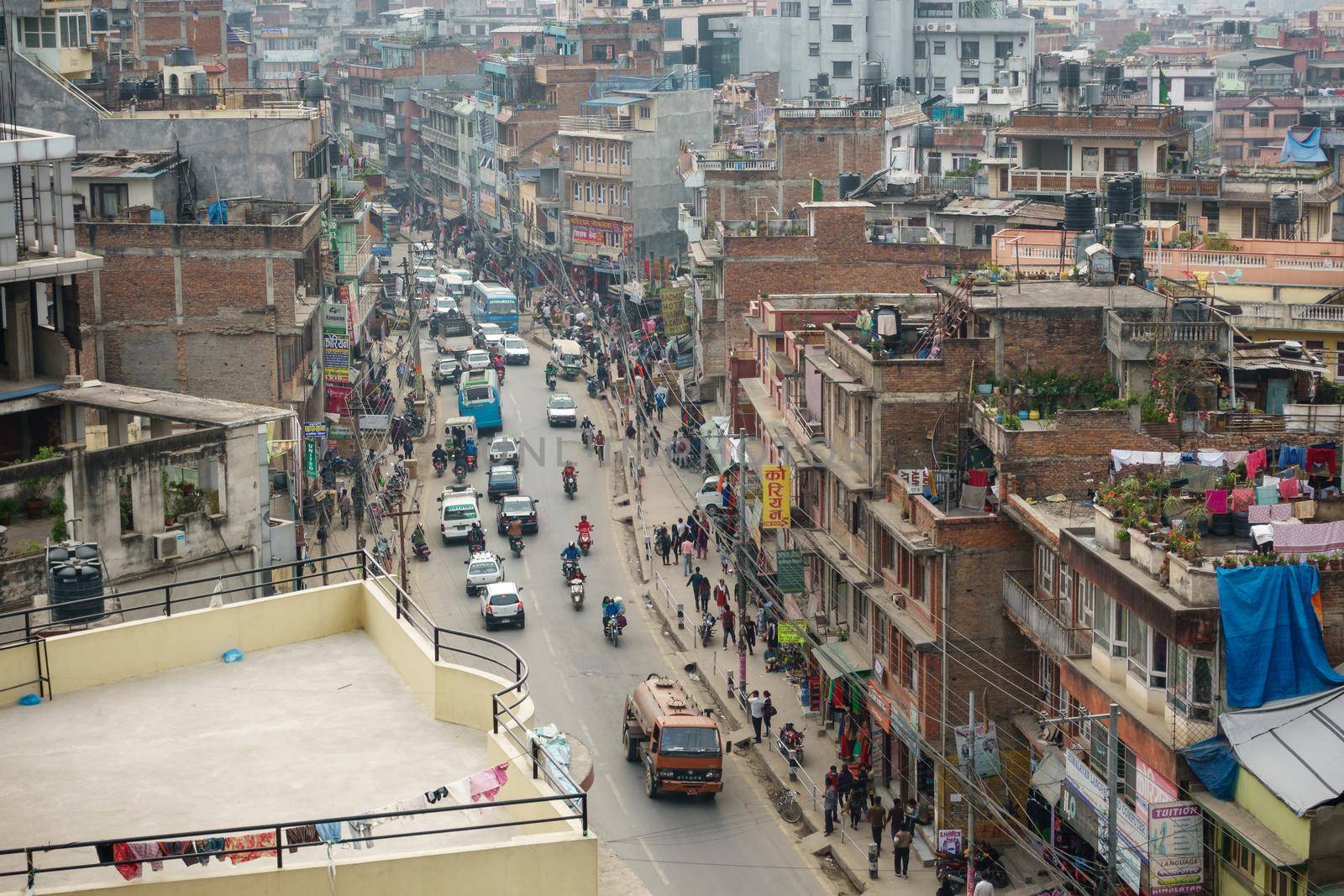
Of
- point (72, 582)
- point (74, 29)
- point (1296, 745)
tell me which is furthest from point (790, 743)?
point (74, 29)

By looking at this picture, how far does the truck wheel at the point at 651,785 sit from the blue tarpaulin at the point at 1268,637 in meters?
15.4

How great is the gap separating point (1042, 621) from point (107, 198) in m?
32.8

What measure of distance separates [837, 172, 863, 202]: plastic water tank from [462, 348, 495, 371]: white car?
17911 millimetres

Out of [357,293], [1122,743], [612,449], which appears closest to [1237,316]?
[1122,743]

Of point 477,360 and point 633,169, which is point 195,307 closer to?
point 477,360

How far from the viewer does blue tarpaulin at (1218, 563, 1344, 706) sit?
1168 inches

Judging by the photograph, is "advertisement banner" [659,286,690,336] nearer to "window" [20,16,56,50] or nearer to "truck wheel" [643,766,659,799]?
"window" [20,16,56,50]

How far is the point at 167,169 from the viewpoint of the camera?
59281 mm

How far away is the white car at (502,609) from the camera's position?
54.4m

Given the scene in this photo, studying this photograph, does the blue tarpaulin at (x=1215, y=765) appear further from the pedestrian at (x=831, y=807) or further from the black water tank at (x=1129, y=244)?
the black water tank at (x=1129, y=244)

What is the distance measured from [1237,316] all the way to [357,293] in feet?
128

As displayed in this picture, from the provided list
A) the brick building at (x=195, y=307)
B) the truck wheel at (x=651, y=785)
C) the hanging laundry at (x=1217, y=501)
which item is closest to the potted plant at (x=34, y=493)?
the truck wheel at (x=651, y=785)

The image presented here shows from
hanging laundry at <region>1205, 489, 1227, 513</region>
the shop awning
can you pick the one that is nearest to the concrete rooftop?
hanging laundry at <region>1205, 489, 1227, 513</region>

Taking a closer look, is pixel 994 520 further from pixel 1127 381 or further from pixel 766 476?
pixel 766 476
